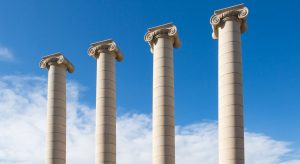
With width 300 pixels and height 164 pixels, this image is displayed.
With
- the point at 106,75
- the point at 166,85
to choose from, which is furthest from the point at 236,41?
the point at 106,75

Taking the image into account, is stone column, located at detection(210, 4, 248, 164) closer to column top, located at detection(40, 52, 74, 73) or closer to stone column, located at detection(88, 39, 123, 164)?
stone column, located at detection(88, 39, 123, 164)

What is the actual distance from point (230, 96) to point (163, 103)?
47.2 ft

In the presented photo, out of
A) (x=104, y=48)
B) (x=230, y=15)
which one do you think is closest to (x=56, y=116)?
(x=104, y=48)

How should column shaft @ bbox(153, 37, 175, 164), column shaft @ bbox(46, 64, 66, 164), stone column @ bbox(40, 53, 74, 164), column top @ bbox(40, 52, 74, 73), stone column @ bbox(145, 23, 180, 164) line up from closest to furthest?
1. column shaft @ bbox(153, 37, 175, 164)
2. stone column @ bbox(145, 23, 180, 164)
3. column shaft @ bbox(46, 64, 66, 164)
4. stone column @ bbox(40, 53, 74, 164)
5. column top @ bbox(40, 52, 74, 73)

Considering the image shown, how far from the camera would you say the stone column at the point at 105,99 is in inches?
2975

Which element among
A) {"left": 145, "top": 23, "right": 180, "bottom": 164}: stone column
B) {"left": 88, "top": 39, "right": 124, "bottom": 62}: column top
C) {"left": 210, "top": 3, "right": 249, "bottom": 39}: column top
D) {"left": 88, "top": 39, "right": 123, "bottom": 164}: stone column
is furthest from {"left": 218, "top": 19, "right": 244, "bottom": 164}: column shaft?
{"left": 88, "top": 39, "right": 124, "bottom": 62}: column top

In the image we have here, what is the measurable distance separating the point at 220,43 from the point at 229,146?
54.8 ft

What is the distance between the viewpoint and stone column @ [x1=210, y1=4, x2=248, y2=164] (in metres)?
58.8

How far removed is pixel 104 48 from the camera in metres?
81.2

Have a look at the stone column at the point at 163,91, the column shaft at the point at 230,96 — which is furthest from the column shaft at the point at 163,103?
the column shaft at the point at 230,96

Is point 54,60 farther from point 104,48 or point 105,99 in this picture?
point 105,99

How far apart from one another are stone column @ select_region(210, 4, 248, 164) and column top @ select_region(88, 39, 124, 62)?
77.5ft

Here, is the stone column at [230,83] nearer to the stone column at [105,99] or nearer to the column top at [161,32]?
the column top at [161,32]

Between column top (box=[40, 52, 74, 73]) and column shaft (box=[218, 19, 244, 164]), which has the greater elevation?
column top (box=[40, 52, 74, 73])
